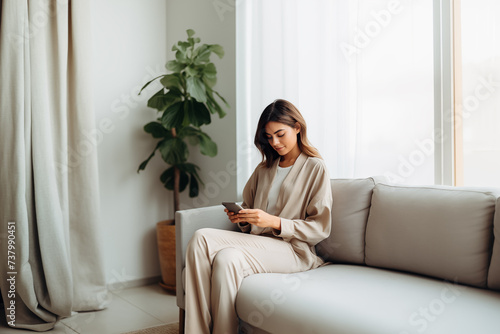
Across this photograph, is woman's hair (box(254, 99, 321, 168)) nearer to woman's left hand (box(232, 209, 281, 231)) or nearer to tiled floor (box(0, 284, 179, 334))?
woman's left hand (box(232, 209, 281, 231))

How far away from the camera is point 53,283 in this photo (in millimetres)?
2578

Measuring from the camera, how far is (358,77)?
7.66 feet

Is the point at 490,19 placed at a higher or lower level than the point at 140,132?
higher

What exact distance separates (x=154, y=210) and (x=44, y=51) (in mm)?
1405

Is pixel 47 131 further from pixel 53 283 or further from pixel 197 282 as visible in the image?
pixel 197 282

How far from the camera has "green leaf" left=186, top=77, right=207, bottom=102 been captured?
2.78m

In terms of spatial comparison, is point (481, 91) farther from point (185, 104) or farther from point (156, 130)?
point (156, 130)

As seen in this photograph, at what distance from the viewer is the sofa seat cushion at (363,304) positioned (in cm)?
132

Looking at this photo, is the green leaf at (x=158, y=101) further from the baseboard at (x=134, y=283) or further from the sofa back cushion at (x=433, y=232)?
the sofa back cushion at (x=433, y=232)

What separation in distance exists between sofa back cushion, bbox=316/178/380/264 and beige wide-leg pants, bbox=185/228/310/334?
201mm

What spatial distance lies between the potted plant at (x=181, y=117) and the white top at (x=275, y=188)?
868mm

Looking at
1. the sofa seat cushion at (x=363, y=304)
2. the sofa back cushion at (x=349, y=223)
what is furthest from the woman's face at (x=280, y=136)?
the sofa seat cushion at (x=363, y=304)

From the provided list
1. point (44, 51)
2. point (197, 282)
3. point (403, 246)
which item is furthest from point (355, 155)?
point (44, 51)

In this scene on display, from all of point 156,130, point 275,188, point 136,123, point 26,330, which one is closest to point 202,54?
point 156,130
